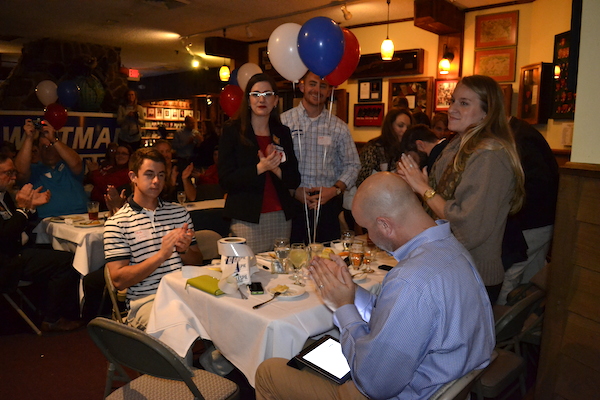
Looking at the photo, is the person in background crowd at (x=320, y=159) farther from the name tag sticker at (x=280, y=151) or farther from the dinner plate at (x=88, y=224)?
the dinner plate at (x=88, y=224)

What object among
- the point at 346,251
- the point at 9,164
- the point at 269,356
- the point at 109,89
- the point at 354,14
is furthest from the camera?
the point at 109,89

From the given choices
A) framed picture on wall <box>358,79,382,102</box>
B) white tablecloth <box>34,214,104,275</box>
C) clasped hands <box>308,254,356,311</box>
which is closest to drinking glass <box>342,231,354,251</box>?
clasped hands <box>308,254,356,311</box>

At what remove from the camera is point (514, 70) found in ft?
19.8

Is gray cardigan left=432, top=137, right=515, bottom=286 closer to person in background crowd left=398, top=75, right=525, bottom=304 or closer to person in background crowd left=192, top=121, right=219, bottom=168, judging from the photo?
person in background crowd left=398, top=75, right=525, bottom=304

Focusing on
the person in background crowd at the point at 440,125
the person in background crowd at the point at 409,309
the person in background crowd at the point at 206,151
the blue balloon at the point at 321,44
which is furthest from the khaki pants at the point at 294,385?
the person in background crowd at the point at 206,151

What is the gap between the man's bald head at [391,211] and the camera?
1.39 meters

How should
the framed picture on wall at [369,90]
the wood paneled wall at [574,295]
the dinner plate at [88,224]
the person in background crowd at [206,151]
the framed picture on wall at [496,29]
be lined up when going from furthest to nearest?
the person in background crowd at [206,151] → the framed picture on wall at [369,90] → the framed picture on wall at [496,29] → the dinner plate at [88,224] → the wood paneled wall at [574,295]

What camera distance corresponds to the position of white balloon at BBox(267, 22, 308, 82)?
3486mm

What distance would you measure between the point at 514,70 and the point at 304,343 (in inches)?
215

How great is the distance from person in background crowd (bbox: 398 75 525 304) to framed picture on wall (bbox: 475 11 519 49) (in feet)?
14.5

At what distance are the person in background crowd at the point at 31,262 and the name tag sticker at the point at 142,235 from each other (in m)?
1.38

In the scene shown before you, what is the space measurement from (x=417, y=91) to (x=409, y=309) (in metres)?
6.19

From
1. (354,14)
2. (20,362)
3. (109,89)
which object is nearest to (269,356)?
(20,362)

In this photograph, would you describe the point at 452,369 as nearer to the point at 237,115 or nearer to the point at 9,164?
the point at 237,115
